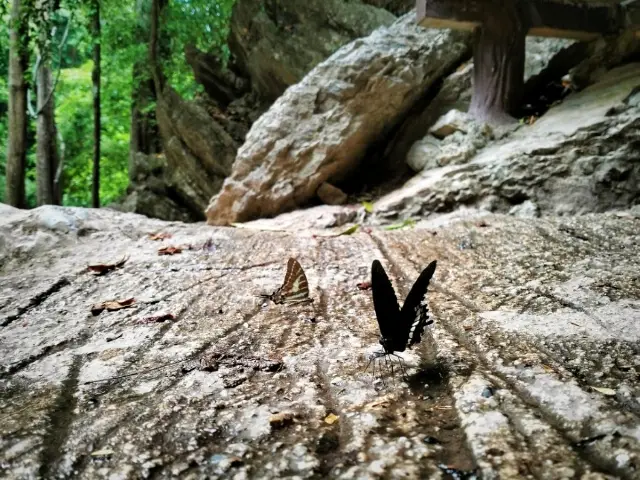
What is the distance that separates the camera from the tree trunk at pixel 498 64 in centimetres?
539

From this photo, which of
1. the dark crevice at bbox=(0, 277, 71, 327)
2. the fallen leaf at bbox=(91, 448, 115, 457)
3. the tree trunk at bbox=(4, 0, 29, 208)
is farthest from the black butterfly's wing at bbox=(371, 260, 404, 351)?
the tree trunk at bbox=(4, 0, 29, 208)

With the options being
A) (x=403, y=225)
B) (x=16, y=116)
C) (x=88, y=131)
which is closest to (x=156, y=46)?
(x=88, y=131)

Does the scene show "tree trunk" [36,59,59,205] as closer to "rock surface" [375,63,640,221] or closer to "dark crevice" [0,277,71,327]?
"dark crevice" [0,277,71,327]

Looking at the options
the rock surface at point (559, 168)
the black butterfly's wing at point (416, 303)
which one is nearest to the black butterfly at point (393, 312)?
the black butterfly's wing at point (416, 303)

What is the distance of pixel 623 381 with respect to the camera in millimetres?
1356

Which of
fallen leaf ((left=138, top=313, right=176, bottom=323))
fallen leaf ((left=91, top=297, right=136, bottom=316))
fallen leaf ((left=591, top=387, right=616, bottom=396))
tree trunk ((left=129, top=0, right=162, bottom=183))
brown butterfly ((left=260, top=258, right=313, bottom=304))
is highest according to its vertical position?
tree trunk ((left=129, top=0, right=162, bottom=183))

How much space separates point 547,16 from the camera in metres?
5.41

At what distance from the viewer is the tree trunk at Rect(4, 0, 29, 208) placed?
6797mm

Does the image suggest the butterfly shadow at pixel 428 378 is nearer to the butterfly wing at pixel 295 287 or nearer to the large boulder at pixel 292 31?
the butterfly wing at pixel 295 287

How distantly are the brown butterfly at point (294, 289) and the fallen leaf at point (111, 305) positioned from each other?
82 cm

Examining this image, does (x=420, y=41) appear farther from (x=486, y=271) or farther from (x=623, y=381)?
(x=623, y=381)

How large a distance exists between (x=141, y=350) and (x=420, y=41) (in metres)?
5.89

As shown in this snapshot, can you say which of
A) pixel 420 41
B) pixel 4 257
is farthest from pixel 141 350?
pixel 420 41

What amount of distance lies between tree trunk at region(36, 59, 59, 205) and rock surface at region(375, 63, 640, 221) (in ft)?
20.8
